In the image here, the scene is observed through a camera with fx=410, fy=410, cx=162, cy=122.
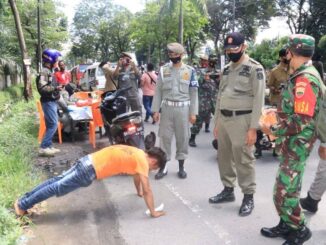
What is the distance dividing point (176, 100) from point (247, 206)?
1.81 meters

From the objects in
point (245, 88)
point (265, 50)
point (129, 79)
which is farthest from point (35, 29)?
point (245, 88)

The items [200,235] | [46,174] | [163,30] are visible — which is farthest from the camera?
[163,30]

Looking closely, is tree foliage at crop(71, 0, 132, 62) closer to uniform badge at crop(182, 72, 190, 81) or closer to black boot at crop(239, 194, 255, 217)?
uniform badge at crop(182, 72, 190, 81)

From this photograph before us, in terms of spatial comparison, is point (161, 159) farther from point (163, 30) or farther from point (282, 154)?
point (163, 30)

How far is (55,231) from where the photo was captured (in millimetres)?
3941

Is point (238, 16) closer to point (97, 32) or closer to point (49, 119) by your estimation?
point (97, 32)

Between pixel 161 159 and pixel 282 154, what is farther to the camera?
pixel 161 159

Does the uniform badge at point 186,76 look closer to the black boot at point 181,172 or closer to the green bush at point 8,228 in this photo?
the black boot at point 181,172

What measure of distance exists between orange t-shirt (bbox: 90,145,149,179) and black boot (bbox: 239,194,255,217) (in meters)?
1.12

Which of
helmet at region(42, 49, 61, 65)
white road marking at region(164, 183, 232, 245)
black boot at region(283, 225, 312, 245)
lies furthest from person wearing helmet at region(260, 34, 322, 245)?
helmet at region(42, 49, 61, 65)


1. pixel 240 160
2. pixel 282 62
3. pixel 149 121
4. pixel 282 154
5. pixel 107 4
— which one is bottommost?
pixel 149 121

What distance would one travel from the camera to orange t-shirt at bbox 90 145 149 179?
398 centimetres

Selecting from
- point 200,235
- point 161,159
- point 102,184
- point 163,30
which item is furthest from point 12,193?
point 163,30

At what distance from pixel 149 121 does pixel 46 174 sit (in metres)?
5.53
